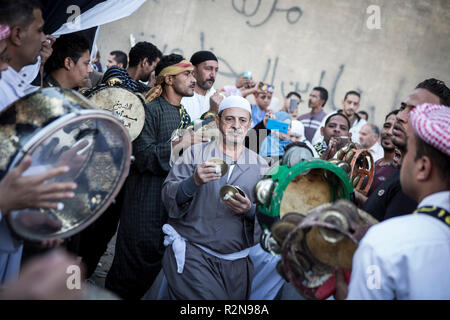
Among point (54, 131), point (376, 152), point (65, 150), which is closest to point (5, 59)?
point (65, 150)

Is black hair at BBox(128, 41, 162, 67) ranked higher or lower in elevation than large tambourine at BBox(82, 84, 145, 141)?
higher

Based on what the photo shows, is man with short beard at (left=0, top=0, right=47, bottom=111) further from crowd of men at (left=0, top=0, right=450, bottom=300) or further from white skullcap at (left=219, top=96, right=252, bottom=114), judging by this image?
white skullcap at (left=219, top=96, right=252, bottom=114)

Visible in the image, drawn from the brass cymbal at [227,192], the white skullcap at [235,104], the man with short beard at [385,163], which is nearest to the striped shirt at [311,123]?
the man with short beard at [385,163]

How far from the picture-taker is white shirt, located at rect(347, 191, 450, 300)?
50.7 inches

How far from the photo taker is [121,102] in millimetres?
3193

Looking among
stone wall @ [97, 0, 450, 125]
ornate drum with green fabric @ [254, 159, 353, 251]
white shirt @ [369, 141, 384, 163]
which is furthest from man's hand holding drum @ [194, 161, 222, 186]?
stone wall @ [97, 0, 450, 125]

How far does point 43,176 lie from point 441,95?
2.24m

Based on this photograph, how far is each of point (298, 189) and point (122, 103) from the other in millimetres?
1801

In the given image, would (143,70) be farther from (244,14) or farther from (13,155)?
(244,14)

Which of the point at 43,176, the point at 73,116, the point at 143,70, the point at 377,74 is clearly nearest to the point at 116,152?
the point at 73,116

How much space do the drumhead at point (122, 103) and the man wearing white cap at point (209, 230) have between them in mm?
618

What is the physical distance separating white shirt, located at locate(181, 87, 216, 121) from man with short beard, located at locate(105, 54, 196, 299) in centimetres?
93

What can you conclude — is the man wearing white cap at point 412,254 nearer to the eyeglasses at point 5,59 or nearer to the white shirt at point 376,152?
the eyeglasses at point 5,59

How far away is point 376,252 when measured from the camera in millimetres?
1298
